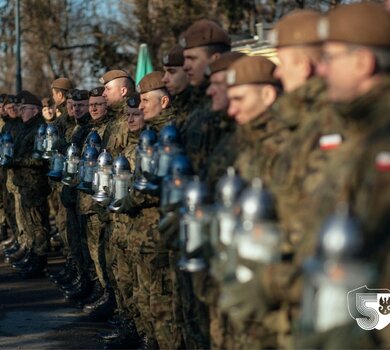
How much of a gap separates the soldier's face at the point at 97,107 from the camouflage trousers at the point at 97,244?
1.09 meters

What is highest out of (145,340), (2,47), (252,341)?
(2,47)

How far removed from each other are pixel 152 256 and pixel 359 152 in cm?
367

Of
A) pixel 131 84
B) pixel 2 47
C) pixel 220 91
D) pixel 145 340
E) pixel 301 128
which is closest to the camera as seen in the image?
pixel 301 128

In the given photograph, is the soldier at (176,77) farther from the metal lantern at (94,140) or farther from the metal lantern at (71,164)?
the metal lantern at (71,164)

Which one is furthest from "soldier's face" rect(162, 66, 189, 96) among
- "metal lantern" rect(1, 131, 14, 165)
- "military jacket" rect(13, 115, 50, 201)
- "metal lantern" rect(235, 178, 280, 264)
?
"metal lantern" rect(1, 131, 14, 165)

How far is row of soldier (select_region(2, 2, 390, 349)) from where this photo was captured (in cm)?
332

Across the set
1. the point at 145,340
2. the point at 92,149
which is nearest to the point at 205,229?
the point at 145,340

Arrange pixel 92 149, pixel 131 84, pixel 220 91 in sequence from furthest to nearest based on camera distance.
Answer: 1. pixel 131 84
2. pixel 92 149
3. pixel 220 91

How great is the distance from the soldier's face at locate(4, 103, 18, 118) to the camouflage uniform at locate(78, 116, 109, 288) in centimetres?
387

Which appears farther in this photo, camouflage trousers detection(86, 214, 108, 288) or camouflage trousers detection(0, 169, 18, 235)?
camouflage trousers detection(0, 169, 18, 235)

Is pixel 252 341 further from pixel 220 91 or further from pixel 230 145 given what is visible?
pixel 220 91

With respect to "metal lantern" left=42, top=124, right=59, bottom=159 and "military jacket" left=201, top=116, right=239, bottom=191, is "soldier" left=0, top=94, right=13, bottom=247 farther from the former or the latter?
"military jacket" left=201, top=116, right=239, bottom=191

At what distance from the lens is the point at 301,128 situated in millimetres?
4223

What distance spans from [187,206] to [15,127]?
8.16 meters
